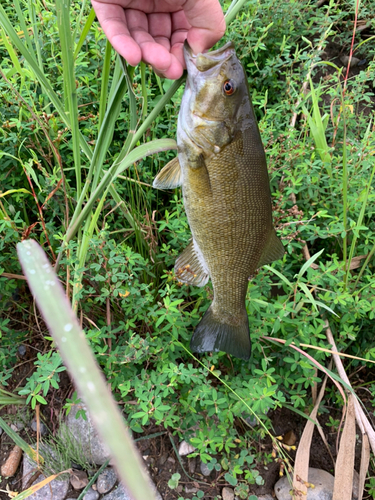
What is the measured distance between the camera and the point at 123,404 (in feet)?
5.84

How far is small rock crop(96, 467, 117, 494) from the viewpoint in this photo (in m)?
1.77

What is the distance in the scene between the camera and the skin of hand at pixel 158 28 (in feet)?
4.34

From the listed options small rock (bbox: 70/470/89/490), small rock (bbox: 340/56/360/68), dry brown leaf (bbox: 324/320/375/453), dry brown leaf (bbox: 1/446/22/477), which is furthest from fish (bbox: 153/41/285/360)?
small rock (bbox: 340/56/360/68)

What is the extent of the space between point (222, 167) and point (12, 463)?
179cm

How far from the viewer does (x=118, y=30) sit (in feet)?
4.50

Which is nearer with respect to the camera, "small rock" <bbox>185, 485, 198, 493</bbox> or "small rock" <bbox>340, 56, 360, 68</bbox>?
"small rock" <bbox>185, 485, 198, 493</bbox>

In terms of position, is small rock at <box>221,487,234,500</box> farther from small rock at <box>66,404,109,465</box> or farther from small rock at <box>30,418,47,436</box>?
small rock at <box>30,418,47,436</box>

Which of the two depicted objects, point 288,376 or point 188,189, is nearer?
point 188,189

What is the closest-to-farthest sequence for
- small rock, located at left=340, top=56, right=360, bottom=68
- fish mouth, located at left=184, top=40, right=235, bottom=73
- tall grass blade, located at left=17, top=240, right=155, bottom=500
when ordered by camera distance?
tall grass blade, located at left=17, top=240, right=155, bottom=500
fish mouth, located at left=184, top=40, right=235, bottom=73
small rock, located at left=340, top=56, right=360, bottom=68

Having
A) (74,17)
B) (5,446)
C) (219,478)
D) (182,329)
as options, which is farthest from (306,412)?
(74,17)

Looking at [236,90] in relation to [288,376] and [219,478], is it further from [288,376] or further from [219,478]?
[219,478]

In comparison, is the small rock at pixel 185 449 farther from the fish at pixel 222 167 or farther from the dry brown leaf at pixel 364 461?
the fish at pixel 222 167

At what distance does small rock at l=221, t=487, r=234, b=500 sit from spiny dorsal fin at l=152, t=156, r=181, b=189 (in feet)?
4.95

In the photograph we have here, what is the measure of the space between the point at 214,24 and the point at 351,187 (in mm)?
1240
